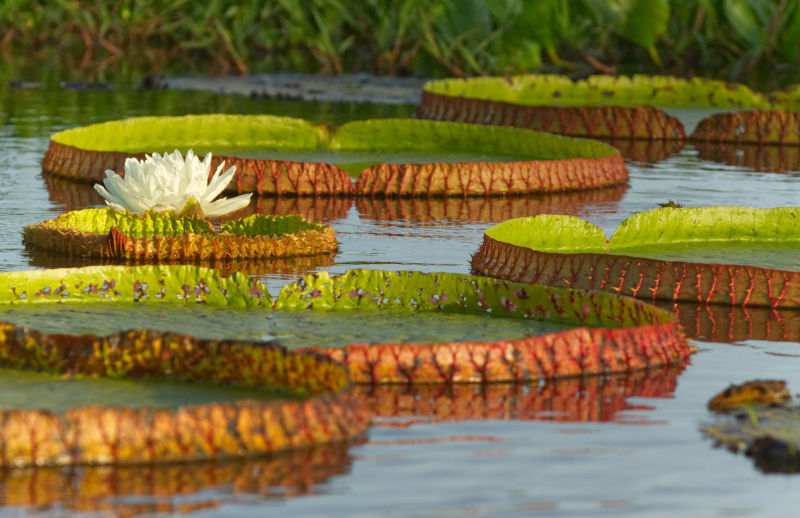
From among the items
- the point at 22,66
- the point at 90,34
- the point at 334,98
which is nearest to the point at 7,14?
the point at 90,34

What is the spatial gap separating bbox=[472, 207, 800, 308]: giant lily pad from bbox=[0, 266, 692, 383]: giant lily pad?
Result: 34.7 inches

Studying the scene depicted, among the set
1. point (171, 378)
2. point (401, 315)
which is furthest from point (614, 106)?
point (171, 378)

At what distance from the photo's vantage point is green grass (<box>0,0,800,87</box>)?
16.7 metres

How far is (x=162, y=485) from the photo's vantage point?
11.6 ft

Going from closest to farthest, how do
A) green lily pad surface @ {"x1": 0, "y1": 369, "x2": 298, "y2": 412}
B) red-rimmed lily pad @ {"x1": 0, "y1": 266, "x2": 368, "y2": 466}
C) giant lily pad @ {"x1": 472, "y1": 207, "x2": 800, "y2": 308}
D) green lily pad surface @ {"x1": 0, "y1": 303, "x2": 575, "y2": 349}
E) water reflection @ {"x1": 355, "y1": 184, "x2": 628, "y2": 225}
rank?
red-rimmed lily pad @ {"x1": 0, "y1": 266, "x2": 368, "y2": 466}
green lily pad surface @ {"x1": 0, "y1": 369, "x2": 298, "y2": 412}
green lily pad surface @ {"x1": 0, "y1": 303, "x2": 575, "y2": 349}
giant lily pad @ {"x1": 472, "y1": 207, "x2": 800, "y2": 308}
water reflection @ {"x1": 355, "y1": 184, "x2": 628, "y2": 225}

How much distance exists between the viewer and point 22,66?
64.1 feet

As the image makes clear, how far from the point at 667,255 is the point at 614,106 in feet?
21.5

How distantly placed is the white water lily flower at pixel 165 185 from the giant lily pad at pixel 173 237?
0.27ft

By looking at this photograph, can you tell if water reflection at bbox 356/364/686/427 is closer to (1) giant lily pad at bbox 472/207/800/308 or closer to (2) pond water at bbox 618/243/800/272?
(1) giant lily pad at bbox 472/207/800/308

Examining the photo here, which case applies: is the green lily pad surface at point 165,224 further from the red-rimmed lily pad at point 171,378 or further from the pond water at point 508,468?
the pond water at point 508,468

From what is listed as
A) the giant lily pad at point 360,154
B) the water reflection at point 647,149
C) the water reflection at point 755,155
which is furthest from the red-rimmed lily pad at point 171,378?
the water reflection at point 647,149

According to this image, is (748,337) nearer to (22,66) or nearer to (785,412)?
(785,412)

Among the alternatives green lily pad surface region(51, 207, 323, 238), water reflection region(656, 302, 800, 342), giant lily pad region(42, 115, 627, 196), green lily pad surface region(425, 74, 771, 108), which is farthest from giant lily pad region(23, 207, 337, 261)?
green lily pad surface region(425, 74, 771, 108)

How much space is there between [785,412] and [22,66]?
1662 centimetres
